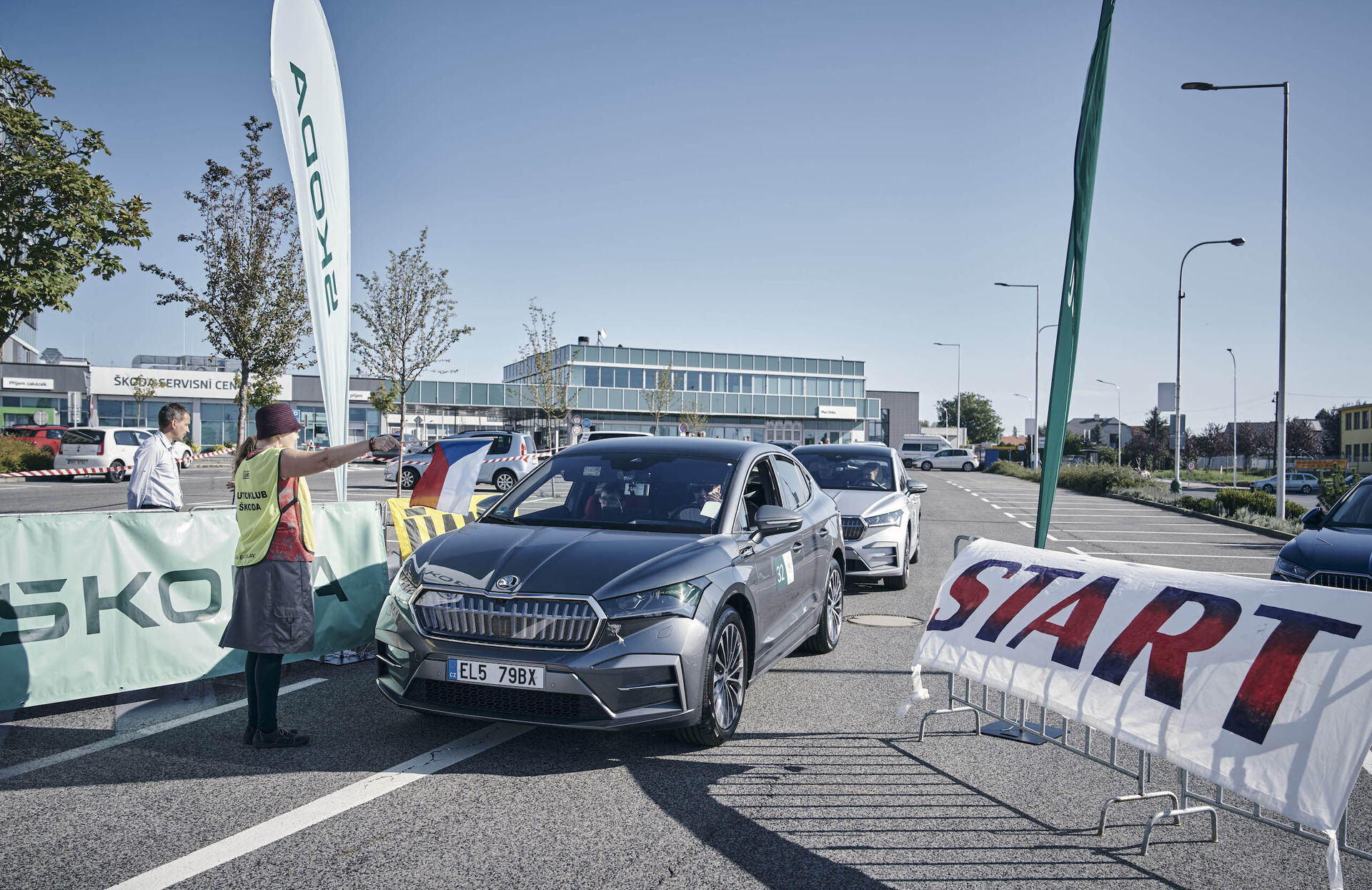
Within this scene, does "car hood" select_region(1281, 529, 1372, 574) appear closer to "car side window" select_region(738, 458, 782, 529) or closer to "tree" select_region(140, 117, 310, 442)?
"car side window" select_region(738, 458, 782, 529)

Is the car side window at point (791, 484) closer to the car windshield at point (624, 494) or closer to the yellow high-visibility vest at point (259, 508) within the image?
the car windshield at point (624, 494)

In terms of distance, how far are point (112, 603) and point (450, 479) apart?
10.5ft

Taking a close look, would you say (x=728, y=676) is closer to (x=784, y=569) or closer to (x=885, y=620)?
(x=784, y=569)

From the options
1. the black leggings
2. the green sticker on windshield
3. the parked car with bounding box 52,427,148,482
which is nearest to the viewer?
the black leggings

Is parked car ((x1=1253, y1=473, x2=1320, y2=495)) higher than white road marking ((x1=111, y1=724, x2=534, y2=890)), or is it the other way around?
white road marking ((x1=111, y1=724, x2=534, y2=890))

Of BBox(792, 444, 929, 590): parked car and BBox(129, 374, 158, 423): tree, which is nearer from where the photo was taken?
BBox(792, 444, 929, 590): parked car

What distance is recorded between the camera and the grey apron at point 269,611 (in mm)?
4707

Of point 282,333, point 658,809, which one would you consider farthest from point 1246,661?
point 282,333

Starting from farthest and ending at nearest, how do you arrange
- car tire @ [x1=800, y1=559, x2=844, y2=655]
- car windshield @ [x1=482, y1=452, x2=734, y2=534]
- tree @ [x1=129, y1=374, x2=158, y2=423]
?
tree @ [x1=129, y1=374, x2=158, y2=423]
car tire @ [x1=800, y1=559, x2=844, y2=655]
car windshield @ [x1=482, y1=452, x2=734, y2=534]

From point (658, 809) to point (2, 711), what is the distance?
4127mm

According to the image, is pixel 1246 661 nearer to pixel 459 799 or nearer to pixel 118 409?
pixel 459 799

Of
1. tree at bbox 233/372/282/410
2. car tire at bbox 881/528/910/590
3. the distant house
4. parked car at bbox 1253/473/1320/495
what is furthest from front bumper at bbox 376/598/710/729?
the distant house

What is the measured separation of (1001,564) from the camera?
16.0 ft

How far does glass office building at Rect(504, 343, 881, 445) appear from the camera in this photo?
68.9 m
